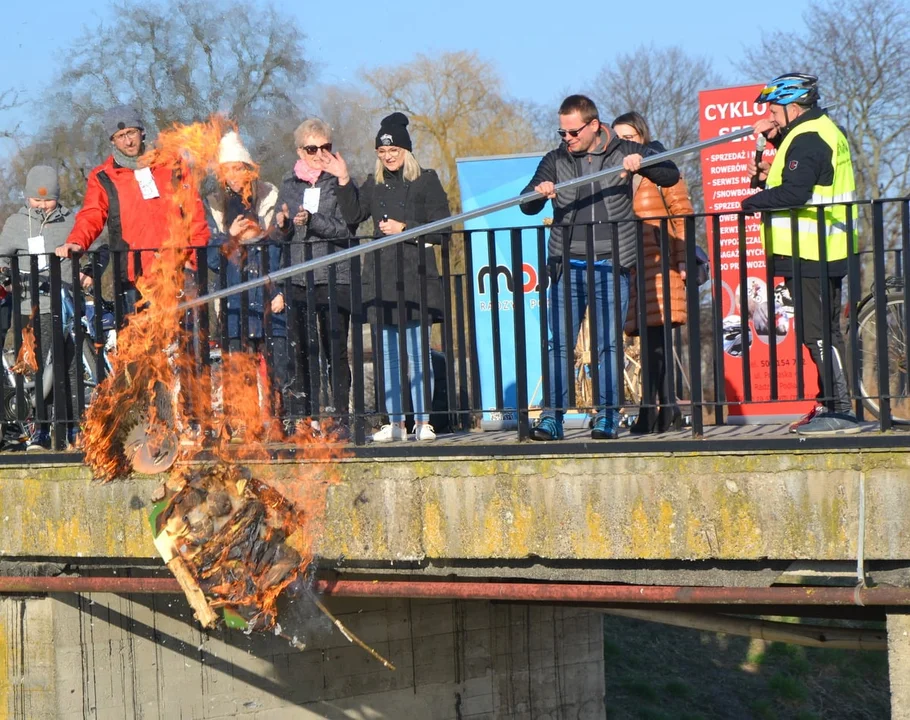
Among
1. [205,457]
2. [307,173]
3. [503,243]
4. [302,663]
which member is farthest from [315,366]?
[503,243]

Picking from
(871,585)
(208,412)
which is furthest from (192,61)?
(871,585)

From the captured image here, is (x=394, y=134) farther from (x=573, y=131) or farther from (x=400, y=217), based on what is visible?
(x=573, y=131)

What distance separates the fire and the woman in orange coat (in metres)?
1.78

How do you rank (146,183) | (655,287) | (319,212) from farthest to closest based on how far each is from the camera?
(319,212)
(146,183)
(655,287)

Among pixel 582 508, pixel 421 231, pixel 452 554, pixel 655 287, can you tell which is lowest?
pixel 452 554

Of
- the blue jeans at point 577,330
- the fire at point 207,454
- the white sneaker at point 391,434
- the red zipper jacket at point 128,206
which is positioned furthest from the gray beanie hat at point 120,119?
the blue jeans at point 577,330

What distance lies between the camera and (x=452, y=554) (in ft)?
21.4

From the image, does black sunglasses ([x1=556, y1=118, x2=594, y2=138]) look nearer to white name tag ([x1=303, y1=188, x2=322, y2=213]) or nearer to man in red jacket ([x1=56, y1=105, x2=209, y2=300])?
white name tag ([x1=303, y1=188, x2=322, y2=213])

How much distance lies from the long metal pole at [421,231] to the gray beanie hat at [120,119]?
5.35ft

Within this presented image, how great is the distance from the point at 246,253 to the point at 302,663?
290 centimetres

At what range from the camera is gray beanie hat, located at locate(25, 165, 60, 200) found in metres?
8.92

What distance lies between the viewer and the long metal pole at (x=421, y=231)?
6797 mm

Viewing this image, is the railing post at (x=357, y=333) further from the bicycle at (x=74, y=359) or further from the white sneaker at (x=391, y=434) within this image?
the bicycle at (x=74, y=359)

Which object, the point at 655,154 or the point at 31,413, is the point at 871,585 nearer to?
the point at 655,154
